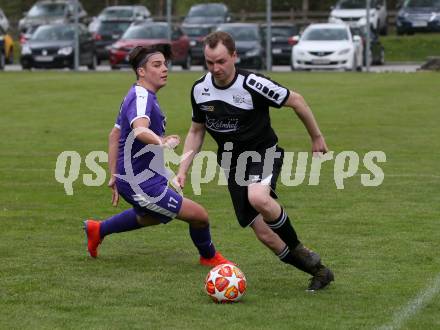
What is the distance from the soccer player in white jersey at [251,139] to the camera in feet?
25.9

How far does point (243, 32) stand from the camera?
3753cm

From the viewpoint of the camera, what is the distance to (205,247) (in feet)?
29.1

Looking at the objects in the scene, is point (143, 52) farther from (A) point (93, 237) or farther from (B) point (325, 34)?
(B) point (325, 34)

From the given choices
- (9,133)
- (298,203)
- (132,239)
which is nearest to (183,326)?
(132,239)

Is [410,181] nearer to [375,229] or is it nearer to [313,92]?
[375,229]

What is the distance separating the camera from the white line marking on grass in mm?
7000

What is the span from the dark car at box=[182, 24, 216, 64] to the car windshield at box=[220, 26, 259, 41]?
6.95ft

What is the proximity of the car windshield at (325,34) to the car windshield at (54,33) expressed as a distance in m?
8.04

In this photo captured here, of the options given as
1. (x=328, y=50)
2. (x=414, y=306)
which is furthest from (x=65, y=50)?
(x=414, y=306)

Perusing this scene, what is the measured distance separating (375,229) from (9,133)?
10310 mm

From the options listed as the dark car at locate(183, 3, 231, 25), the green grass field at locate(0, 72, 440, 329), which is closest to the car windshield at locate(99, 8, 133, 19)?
the dark car at locate(183, 3, 231, 25)

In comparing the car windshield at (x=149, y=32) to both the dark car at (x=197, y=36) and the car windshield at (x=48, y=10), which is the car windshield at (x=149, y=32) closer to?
the dark car at (x=197, y=36)

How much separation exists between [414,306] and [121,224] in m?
2.70

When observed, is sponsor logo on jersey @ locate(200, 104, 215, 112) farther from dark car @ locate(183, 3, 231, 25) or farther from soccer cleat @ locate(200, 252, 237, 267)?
dark car @ locate(183, 3, 231, 25)
